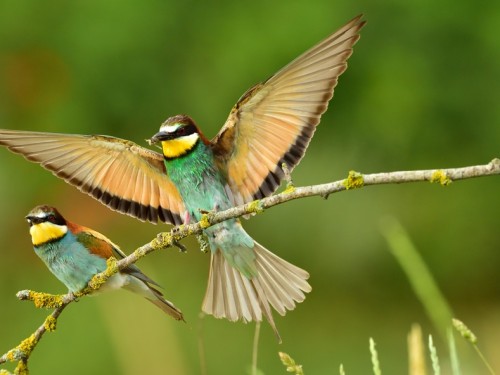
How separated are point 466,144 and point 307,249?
1.39 m

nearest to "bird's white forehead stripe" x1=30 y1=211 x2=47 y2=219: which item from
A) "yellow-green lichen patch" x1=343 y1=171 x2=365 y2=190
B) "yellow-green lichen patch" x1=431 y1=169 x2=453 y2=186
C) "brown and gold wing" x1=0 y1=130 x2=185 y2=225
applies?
"brown and gold wing" x1=0 y1=130 x2=185 y2=225

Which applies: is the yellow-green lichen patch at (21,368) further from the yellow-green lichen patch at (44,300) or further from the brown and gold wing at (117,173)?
the brown and gold wing at (117,173)

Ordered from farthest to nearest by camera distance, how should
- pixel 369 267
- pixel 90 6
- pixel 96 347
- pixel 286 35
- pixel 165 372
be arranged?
pixel 90 6 → pixel 286 35 → pixel 369 267 → pixel 96 347 → pixel 165 372

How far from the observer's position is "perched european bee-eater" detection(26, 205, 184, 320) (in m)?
3.20

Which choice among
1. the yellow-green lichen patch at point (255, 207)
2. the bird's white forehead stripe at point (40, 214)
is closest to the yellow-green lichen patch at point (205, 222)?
the yellow-green lichen patch at point (255, 207)

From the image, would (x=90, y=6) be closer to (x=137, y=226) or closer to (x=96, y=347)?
(x=137, y=226)

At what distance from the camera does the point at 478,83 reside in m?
7.88

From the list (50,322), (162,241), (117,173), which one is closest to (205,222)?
(162,241)

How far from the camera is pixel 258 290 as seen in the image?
10.2 feet

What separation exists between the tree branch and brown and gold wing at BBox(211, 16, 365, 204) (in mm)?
345

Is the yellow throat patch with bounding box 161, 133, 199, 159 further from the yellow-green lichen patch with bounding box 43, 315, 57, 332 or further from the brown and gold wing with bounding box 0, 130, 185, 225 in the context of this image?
the yellow-green lichen patch with bounding box 43, 315, 57, 332

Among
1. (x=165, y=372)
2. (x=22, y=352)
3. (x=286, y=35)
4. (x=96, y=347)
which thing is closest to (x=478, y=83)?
(x=286, y=35)

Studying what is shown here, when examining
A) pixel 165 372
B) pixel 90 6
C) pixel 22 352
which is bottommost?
pixel 22 352

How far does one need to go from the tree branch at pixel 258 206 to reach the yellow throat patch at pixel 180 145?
0.38 m
